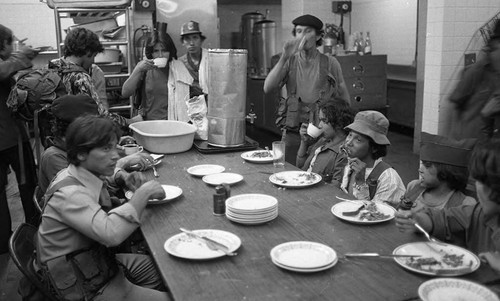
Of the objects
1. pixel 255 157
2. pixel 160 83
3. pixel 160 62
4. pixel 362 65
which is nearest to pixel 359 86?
pixel 362 65

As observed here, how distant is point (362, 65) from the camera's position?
7316mm

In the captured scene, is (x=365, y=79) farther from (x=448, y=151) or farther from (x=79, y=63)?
(x=448, y=151)

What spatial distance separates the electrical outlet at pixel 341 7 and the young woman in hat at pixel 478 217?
6.18 meters

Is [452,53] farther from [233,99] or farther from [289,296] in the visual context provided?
[289,296]

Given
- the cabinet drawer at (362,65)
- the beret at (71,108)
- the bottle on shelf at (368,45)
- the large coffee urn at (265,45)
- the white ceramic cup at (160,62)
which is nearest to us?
the beret at (71,108)

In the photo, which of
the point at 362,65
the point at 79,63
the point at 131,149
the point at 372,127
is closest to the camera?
the point at 372,127

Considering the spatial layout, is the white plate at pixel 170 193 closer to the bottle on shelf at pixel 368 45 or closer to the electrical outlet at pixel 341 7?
the bottle on shelf at pixel 368 45

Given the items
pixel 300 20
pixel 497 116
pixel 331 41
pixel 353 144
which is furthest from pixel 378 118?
pixel 331 41

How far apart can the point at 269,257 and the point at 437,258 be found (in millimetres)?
602

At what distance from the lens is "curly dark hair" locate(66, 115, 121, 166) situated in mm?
2143

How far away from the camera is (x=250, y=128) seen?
9188 millimetres

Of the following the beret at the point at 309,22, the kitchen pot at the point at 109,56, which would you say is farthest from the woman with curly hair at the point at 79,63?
the kitchen pot at the point at 109,56

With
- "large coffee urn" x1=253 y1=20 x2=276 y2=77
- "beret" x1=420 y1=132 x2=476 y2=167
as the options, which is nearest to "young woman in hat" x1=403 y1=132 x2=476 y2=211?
"beret" x1=420 y1=132 x2=476 y2=167

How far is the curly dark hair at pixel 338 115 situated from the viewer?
333 centimetres
